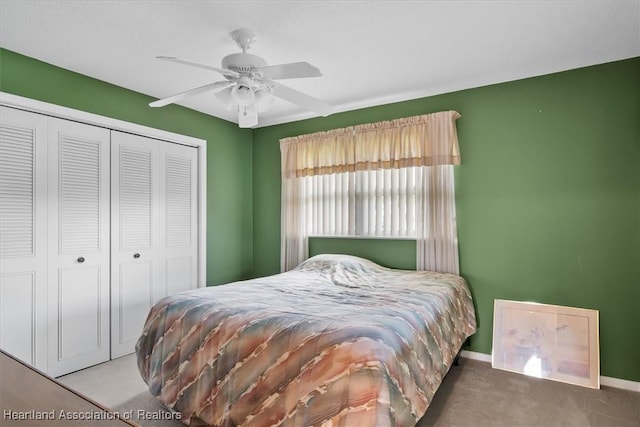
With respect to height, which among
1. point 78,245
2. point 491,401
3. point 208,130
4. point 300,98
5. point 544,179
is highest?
point 208,130

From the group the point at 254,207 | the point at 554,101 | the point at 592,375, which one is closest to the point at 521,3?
the point at 554,101

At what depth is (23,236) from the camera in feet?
8.54

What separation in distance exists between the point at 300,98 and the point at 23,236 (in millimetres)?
2305

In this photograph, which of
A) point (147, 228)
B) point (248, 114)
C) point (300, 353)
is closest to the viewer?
point (300, 353)

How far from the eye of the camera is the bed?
59.3 inches

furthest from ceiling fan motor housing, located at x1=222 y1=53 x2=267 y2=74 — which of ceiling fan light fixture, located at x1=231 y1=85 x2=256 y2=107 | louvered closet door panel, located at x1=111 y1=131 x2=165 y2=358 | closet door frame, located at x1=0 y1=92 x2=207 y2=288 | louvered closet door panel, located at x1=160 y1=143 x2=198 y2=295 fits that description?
louvered closet door panel, located at x1=160 y1=143 x2=198 y2=295

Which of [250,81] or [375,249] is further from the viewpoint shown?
[375,249]

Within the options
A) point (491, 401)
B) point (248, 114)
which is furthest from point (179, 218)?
point (491, 401)

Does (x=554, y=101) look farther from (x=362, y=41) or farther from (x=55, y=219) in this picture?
(x=55, y=219)

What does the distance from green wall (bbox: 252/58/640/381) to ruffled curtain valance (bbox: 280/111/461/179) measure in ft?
0.57

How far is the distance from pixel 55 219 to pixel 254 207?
86.3 inches

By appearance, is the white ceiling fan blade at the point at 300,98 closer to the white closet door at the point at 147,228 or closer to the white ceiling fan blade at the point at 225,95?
the white ceiling fan blade at the point at 225,95

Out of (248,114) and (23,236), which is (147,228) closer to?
(23,236)

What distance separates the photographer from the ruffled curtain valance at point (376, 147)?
3.17 metres
